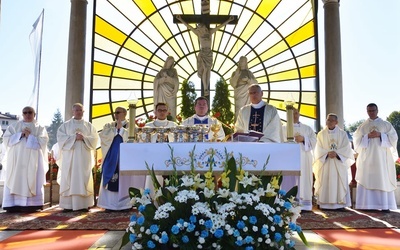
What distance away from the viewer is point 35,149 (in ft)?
20.6

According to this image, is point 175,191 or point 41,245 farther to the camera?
point 41,245

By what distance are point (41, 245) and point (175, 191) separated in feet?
5.70

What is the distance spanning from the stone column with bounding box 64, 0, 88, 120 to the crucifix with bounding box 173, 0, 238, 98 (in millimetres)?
2415

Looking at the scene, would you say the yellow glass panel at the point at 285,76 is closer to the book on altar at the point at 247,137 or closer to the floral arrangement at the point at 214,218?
the book on altar at the point at 247,137

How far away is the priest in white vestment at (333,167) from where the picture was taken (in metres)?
6.43

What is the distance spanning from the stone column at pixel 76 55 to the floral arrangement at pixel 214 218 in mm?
7043

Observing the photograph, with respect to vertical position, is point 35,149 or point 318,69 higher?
point 318,69

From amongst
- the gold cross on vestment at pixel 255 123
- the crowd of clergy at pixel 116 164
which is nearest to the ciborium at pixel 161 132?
the gold cross on vestment at pixel 255 123

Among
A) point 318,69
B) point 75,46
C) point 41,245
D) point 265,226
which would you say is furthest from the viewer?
point 318,69

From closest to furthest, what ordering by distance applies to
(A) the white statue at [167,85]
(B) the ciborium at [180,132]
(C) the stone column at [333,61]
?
(B) the ciborium at [180,132] < (A) the white statue at [167,85] < (C) the stone column at [333,61]

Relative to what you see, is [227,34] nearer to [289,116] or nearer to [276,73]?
[276,73]

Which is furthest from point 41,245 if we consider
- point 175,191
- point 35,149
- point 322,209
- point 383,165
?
point 383,165

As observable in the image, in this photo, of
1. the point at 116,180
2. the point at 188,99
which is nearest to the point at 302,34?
the point at 188,99

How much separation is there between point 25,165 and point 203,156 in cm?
399
